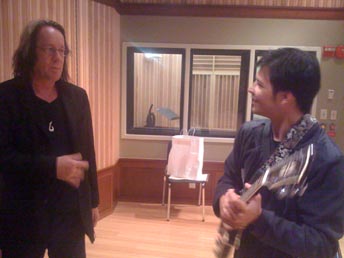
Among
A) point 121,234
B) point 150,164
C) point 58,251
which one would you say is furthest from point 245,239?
point 150,164

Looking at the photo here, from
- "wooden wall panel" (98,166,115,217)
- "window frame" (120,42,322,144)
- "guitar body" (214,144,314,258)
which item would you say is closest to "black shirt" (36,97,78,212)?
"guitar body" (214,144,314,258)

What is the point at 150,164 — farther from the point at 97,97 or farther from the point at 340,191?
the point at 340,191

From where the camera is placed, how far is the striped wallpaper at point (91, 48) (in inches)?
95.7

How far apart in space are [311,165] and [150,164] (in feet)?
10.8

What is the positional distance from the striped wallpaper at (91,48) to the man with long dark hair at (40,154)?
4.53 ft

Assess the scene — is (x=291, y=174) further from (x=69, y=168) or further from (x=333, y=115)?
(x=333, y=115)

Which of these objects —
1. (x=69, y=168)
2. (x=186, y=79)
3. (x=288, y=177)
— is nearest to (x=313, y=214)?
(x=288, y=177)

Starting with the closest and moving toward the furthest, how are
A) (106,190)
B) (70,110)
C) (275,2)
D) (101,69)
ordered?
(70,110) < (101,69) < (106,190) < (275,2)

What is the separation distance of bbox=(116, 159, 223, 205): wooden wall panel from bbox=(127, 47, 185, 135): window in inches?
17.2

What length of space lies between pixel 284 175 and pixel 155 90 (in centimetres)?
336

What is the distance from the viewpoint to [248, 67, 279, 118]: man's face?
968 mm

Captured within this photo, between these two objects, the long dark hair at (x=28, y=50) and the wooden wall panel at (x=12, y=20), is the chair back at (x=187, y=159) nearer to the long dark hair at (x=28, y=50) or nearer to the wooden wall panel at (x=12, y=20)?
the wooden wall panel at (x=12, y=20)

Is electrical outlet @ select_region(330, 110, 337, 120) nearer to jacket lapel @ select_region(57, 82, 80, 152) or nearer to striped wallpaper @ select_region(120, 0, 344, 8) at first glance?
striped wallpaper @ select_region(120, 0, 344, 8)

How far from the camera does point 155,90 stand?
4039 millimetres
